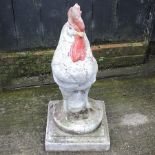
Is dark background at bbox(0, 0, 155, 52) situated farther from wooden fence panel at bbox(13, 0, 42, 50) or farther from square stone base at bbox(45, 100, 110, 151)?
square stone base at bbox(45, 100, 110, 151)

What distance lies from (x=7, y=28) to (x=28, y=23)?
15 cm

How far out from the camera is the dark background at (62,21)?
2719 millimetres

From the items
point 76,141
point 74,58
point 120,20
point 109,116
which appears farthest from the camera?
point 120,20

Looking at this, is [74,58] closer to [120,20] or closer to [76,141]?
[76,141]

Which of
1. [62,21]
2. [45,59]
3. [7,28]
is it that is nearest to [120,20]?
[62,21]

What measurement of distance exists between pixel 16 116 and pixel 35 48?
53cm

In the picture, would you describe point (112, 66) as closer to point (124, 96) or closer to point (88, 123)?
point (124, 96)

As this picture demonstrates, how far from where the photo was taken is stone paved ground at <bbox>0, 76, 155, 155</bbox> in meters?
2.50

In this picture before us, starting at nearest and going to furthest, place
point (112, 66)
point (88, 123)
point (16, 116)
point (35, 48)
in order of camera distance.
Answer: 1. point (88, 123)
2. point (16, 116)
3. point (35, 48)
4. point (112, 66)

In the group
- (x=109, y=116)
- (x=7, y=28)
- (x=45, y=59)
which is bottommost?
(x=109, y=116)

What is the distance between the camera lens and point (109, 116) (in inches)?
107

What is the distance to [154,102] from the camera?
283cm

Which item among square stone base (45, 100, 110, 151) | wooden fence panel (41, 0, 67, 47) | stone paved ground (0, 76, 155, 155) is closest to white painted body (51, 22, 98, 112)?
square stone base (45, 100, 110, 151)

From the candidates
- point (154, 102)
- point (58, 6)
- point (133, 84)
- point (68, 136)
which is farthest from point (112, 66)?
point (68, 136)
